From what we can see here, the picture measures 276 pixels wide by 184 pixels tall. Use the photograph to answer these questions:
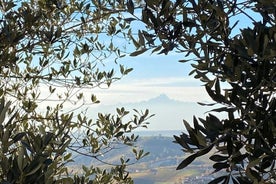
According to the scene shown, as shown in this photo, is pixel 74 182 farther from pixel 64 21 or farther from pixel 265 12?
pixel 265 12

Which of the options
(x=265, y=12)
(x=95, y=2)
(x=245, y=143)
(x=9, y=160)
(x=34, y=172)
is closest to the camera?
(x=34, y=172)

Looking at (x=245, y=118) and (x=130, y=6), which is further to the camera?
(x=130, y=6)

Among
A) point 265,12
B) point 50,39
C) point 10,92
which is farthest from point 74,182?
point 265,12

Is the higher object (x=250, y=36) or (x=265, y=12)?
(x=265, y=12)

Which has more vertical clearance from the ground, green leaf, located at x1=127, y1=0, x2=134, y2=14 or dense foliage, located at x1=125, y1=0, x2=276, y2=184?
green leaf, located at x1=127, y1=0, x2=134, y2=14

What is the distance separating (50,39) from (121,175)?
92.9 inches

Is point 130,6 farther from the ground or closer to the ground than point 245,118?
farther from the ground

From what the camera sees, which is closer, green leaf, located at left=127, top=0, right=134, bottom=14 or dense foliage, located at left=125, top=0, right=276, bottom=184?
dense foliage, located at left=125, top=0, right=276, bottom=184

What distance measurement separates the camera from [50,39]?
3.97 meters

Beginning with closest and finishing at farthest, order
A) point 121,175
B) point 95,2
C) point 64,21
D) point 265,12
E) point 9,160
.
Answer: point 9,160 → point 265,12 → point 95,2 → point 64,21 → point 121,175

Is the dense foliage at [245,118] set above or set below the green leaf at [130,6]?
below

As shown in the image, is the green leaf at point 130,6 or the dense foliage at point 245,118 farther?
the green leaf at point 130,6

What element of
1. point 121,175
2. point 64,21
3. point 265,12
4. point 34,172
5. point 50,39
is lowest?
point 121,175

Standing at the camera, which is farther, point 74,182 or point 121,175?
point 121,175
